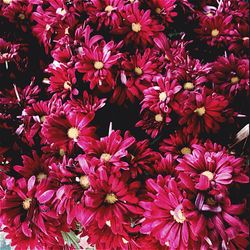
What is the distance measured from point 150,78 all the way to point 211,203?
0.56 ft

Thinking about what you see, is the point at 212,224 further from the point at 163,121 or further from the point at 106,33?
the point at 106,33

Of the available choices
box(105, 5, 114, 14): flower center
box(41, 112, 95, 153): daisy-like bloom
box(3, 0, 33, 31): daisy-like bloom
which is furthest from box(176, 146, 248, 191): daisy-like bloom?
box(3, 0, 33, 31): daisy-like bloom

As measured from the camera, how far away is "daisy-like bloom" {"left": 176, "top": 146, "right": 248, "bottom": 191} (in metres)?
0.42

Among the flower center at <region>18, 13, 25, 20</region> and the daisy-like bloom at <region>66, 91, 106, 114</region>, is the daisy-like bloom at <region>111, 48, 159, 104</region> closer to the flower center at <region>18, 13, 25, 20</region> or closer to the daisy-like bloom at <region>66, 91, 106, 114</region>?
the daisy-like bloom at <region>66, 91, 106, 114</region>

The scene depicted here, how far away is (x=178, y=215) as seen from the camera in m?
0.42

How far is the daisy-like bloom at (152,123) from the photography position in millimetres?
518

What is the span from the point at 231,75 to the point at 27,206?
0.88 feet

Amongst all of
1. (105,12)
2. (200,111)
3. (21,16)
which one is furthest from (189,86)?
(21,16)

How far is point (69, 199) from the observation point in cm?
45

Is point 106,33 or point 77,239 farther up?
point 106,33

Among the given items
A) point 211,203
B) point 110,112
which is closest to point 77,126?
point 110,112

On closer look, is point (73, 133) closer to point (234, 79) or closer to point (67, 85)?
point (67, 85)

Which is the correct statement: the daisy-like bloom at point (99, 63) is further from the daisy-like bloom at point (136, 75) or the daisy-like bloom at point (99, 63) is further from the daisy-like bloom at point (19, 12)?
the daisy-like bloom at point (19, 12)

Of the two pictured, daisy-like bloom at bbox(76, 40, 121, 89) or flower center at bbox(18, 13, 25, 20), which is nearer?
daisy-like bloom at bbox(76, 40, 121, 89)
